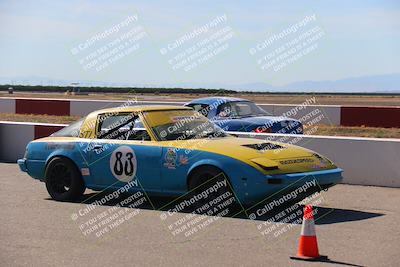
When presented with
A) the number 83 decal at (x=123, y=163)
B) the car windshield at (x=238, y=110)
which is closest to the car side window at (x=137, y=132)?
the number 83 decal at (x=123, y=163)

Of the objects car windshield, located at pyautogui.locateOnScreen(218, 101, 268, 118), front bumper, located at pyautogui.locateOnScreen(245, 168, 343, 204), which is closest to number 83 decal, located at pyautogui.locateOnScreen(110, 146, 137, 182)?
front bumper, located at pyautogui.locateOnScreen(245, 168, 343, 204)

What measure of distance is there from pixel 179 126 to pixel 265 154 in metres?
1.33

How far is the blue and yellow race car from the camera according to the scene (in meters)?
8.21

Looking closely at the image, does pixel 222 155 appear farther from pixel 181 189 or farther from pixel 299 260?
pixel 299 260

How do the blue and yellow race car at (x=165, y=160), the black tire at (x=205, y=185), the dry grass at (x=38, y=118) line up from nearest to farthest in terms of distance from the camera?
1. the blue and yellow race car at (x=165, y=160)
2. the black tire at (x=205, y=185)
3. the dry grass at (x=38, y=118)

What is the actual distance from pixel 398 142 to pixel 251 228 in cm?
410

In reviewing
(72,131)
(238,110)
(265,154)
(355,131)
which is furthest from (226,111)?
(355,131)

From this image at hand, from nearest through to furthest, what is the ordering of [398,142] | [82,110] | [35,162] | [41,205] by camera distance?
[41,205]
[35,162]
[398,142]
[82,110]

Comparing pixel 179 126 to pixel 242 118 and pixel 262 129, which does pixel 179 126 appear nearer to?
pixel 262 129

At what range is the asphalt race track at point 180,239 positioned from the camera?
20.7ft

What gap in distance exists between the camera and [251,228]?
25.1 ft

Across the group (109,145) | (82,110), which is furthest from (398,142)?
(82,110)

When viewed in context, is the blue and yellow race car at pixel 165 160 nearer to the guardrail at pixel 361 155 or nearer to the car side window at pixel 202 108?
the guardrail at pixel 361 155

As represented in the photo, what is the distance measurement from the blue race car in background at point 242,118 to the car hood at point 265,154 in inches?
197
